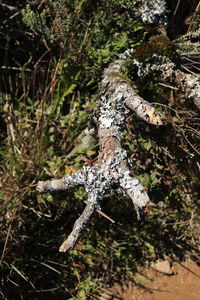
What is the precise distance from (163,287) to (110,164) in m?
1.16

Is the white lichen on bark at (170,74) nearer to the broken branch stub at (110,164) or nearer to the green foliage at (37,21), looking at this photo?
the broken branch stub at (110,164)

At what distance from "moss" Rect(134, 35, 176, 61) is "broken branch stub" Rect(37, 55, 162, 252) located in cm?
18

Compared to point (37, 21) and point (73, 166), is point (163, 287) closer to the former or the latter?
point (73, 166)

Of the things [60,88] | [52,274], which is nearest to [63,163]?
[60,88]

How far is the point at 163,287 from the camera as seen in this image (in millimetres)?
2373

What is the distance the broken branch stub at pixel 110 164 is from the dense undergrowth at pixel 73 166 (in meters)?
0.20

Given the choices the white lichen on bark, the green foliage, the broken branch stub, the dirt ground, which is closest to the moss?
the white lichen on bark

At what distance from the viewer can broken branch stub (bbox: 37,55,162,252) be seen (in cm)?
157

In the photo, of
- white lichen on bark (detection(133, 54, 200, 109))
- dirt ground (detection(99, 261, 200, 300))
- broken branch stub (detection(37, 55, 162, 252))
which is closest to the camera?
broken branch stub (detection(37, 55, 162, 252))

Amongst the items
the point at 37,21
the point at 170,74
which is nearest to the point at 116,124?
the point at 170,74

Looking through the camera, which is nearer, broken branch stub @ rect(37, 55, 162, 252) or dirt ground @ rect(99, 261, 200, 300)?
broken branch stub @ rect(37, 55, 162, 252)

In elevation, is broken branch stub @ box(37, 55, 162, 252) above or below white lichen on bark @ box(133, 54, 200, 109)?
below

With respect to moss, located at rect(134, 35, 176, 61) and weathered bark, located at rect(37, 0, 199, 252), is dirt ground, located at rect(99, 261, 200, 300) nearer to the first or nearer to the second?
weathered bark, located at rect(37, 0, 199, 252)

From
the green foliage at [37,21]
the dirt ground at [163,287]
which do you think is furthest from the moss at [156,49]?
the dirt ground at [163,287]
